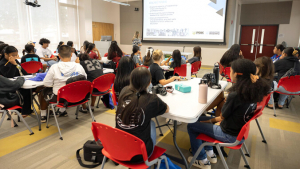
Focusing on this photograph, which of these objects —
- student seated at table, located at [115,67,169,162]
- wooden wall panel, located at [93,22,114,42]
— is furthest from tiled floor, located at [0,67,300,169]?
wooden wall panel, located at [93,22,114,42]

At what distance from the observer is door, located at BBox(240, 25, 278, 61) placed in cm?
898

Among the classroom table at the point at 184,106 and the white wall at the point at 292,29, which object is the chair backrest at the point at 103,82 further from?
the white wall at the point at 292,29

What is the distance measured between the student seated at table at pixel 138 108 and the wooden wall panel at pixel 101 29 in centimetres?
976

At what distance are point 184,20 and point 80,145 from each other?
7.90 metres

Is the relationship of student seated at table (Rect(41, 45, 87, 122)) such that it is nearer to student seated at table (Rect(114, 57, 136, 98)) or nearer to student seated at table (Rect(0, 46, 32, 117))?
student seated at table (Rect(0, 46, 32, 117))

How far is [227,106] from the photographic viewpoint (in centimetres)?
159

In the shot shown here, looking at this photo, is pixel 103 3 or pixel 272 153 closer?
pixel 272 153

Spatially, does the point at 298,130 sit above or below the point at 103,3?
below

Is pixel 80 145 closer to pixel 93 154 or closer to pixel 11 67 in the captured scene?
pixel 93 154

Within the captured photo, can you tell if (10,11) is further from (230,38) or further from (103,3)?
(230,38)

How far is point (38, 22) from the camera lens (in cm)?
823

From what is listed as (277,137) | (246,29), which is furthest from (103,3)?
(277,137)

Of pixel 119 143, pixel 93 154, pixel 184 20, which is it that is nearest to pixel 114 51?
pixel 93 154

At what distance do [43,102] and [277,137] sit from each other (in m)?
3.54
